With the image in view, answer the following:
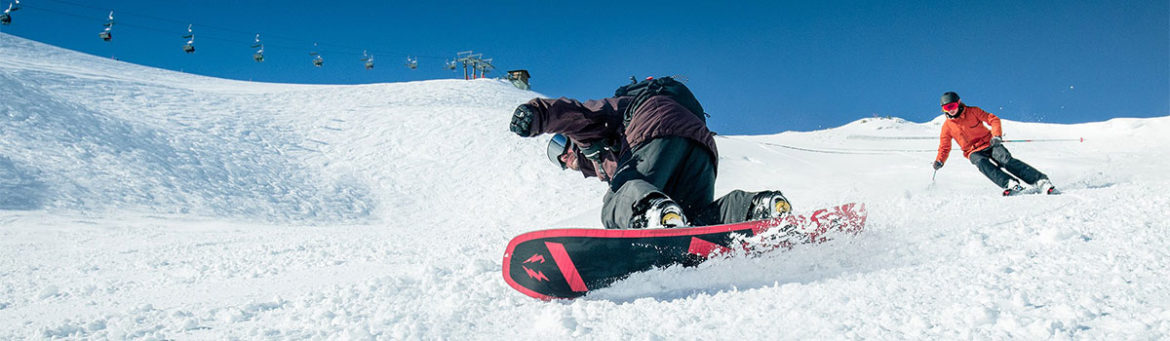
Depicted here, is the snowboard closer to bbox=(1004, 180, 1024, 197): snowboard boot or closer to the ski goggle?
the ski goggle

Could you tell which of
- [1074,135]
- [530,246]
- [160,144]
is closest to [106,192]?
[160,144]

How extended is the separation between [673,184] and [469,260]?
108cm

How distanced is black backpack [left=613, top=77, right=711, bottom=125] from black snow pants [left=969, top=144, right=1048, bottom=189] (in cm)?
406

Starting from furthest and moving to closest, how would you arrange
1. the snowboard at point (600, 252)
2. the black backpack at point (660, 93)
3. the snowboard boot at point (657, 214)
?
the black backpack at point (660, 93) → the snowboard boot at point (657, 214) → the snowboard at point (600, 252)

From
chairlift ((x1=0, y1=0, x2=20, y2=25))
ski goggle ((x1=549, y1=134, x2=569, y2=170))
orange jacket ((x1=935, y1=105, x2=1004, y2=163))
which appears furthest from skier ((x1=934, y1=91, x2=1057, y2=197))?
chairlift ((x1=0, y1=0, x2=20, y2=25))

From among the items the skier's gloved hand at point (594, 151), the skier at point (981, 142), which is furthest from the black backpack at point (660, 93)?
the skier at point (981, 142)

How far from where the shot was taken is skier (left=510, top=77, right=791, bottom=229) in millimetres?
2313

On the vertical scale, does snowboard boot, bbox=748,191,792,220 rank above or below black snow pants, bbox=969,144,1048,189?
below

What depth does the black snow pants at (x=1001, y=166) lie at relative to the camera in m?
5.08

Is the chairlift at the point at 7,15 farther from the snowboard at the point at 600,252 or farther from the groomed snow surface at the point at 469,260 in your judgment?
the snowboard at the point at 600,252

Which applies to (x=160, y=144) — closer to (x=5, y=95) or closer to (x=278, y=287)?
(x=5, y=95)

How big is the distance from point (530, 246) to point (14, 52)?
99.7 ft

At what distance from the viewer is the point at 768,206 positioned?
226 centimetres

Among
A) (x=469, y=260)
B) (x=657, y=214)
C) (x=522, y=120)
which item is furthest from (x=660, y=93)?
(x=469, y=260)
